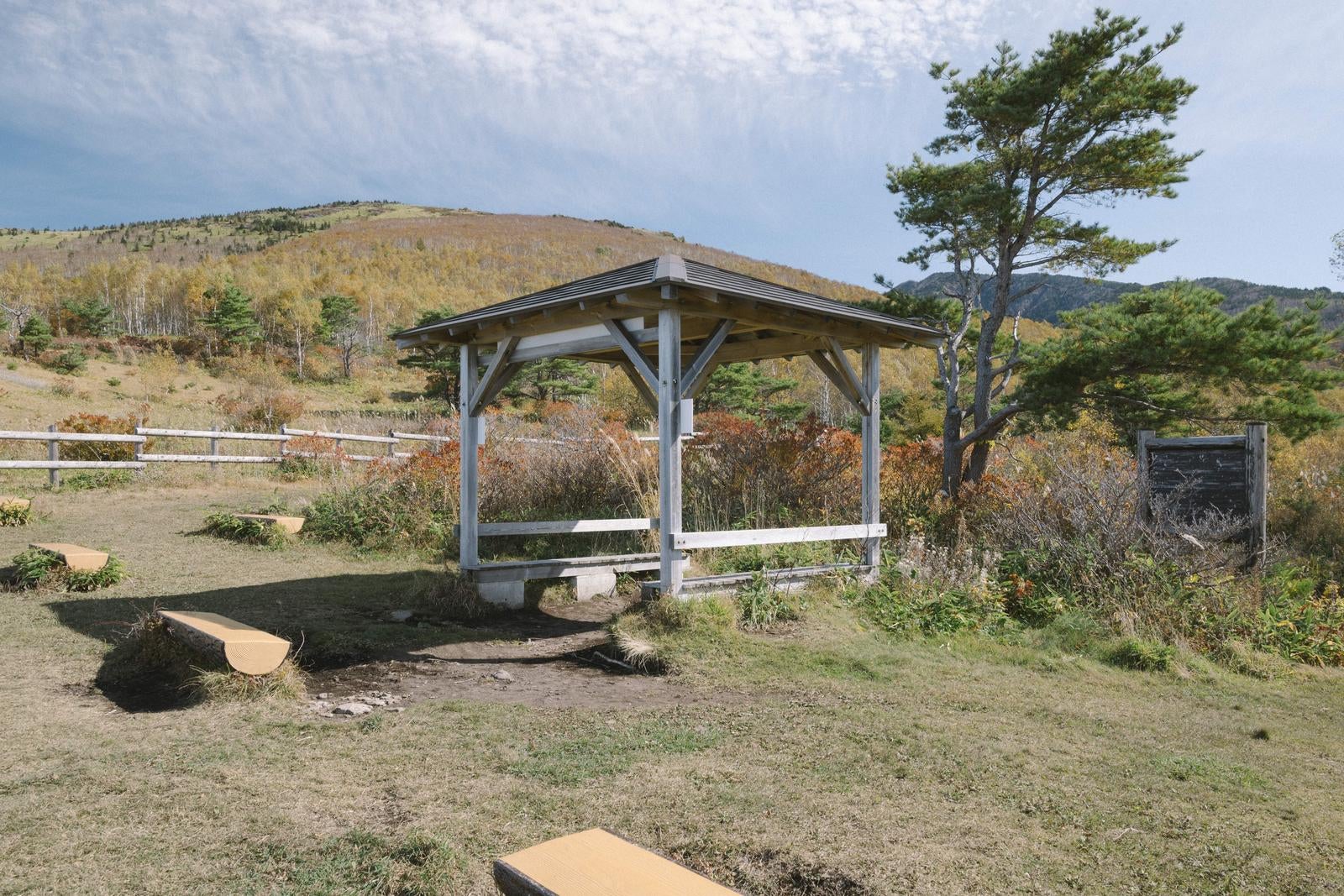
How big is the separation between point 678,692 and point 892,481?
686cm

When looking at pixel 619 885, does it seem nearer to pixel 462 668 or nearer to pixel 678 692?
pixel 678 692

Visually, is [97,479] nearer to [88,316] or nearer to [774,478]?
[774,478]

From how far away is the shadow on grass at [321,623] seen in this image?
5184 millimetres

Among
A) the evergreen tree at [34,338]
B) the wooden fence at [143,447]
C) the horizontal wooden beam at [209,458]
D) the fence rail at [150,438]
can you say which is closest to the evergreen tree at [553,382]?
the fence rail at [150,438]

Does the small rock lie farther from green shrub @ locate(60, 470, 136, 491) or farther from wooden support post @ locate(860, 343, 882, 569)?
green shrub @ locate(60, 470, 136, 491)

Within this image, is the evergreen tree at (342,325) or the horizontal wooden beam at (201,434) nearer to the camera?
the horizontal wooden beam at (201,434)

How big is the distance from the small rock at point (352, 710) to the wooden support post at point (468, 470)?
308 centimetres

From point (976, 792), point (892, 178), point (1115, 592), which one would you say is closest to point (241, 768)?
point (976, 792)

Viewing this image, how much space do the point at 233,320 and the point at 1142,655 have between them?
118ft

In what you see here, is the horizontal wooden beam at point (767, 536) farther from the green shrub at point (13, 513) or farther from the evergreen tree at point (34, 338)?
the evergreen tree at point (34, 338)

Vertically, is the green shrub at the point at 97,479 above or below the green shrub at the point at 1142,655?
above

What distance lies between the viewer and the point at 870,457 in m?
7.77

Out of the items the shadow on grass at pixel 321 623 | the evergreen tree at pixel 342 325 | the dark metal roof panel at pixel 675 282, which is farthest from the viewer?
the evergreen tree at pixel 342 325

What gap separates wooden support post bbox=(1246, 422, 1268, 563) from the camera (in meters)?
6.93
